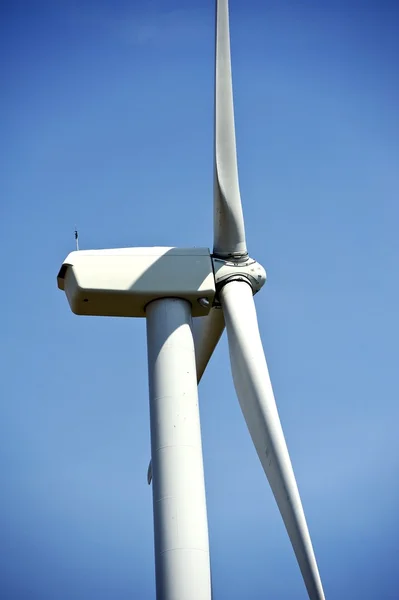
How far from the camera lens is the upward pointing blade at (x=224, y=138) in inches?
663

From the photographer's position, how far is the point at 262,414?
49.8 ft

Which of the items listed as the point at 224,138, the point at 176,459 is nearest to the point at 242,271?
the point at 224,138

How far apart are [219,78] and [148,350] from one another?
5021 millimetres

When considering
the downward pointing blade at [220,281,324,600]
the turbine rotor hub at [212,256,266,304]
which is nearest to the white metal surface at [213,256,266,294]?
the turbine rotor hub at [212,256,266,304]

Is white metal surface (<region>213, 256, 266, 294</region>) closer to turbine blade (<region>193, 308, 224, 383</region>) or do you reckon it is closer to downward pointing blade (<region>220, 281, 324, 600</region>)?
downward pointing blade (<region>220, 281, 324, 600</region>)

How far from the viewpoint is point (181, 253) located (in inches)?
672

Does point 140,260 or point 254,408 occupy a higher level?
point 140,260

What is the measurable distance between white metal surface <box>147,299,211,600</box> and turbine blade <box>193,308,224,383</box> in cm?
156

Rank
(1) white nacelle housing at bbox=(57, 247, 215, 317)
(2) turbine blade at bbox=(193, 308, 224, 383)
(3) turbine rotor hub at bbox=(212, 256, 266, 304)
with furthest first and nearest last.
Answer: (2) turbine blade at bbox=(193, 308, 224, 383) < (3) turbine rotor hub at bbox=(212, 256, 266, 304) < (1) white nacelle housing at bbox=(57, 247, 215, 317)

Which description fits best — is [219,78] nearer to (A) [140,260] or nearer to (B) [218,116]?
(B) [218,116]

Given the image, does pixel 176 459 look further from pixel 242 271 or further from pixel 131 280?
pixel 242 271

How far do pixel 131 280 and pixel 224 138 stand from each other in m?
3.05

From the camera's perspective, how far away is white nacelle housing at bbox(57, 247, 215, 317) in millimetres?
16375

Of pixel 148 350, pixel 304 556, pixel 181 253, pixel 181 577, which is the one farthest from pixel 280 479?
pixel 181 253
